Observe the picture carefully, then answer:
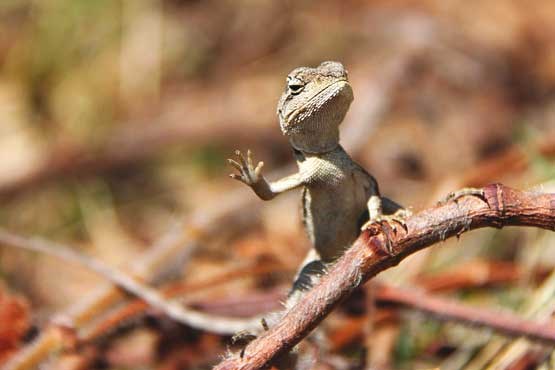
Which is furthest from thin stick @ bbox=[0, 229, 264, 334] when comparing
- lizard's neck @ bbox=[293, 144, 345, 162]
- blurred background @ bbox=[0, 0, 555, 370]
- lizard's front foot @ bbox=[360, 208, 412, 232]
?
lizard's front foot @ bbox=[360, 208, 412, 232]

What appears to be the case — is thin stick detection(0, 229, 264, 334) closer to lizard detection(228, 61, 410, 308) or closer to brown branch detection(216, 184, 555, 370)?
lizard detection(228, 61, 410, 308)

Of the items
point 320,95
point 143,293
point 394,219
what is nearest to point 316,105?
point 320,95

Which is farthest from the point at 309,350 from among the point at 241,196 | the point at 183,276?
the point at 241,196

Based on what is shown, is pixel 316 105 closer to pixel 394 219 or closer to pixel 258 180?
pixel 258 180

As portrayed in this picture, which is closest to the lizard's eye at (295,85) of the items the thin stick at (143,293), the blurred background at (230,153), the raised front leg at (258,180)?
the raised front leg at (258,180)

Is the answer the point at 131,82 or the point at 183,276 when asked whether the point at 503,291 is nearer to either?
the point at 183,276

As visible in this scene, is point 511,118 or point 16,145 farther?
point 16,145

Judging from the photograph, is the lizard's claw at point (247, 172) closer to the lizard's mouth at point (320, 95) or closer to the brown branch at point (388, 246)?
the lizard's mouth at point (320, 95)
